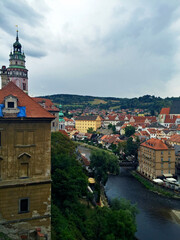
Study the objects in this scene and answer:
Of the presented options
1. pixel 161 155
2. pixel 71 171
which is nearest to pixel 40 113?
pixel 71 171

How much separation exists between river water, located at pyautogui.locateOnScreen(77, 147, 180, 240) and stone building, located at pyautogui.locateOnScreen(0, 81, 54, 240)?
16.3 meters

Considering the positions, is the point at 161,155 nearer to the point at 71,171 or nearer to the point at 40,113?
the point at 71,171

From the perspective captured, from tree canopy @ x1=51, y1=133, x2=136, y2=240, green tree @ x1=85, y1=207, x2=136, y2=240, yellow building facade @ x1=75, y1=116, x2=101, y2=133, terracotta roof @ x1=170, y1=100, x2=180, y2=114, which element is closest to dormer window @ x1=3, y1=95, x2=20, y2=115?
tree canopy @ x1=51, y1=133, x2=136, y2=240

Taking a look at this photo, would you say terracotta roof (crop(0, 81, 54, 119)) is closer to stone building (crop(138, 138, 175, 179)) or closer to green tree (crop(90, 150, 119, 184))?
green tree (crop(90, 150, 119, 184))

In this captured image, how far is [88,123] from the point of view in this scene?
407 feet

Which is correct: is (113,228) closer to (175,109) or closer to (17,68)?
(17,68)

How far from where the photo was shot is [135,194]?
39.0 m

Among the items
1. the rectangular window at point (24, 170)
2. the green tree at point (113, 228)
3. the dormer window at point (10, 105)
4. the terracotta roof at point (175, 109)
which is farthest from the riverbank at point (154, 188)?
the terracotta roof at point (175, 109)

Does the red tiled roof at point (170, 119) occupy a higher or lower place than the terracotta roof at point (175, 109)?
lower

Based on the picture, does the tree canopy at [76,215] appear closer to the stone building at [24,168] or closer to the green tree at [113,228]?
the green tree at [113,228]

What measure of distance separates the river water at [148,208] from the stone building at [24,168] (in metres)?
16.3

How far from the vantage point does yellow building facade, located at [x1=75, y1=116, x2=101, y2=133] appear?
122 m

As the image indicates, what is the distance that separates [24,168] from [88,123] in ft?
357

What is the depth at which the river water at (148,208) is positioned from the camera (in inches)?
1109
